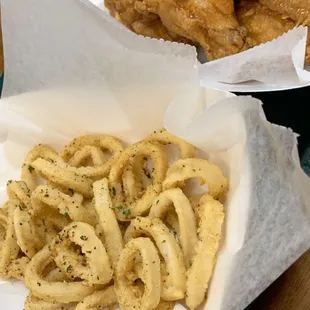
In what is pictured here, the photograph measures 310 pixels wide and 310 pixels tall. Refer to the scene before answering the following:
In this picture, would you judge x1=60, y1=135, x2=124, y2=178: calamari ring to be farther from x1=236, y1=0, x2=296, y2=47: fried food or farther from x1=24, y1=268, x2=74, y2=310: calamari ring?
x1=236, y1=0, x2=296, y2=47: fried food

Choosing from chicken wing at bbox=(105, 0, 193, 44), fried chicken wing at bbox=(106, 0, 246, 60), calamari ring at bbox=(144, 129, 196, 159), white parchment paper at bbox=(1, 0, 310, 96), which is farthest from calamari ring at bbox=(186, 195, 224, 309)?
chicken wing at bbox=(105, 0, 193, 44)

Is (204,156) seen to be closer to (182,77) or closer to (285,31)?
(182,77)

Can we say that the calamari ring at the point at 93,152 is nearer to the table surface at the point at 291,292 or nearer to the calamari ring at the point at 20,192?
the calamari ring at the point at 20,192

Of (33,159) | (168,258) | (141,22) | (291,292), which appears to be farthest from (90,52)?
(291,292)

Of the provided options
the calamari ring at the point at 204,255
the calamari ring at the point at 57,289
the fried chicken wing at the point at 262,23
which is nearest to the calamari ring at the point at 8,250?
the calamari ring at the point at 57,289

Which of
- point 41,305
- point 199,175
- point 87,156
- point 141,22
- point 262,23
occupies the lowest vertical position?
point 41,305

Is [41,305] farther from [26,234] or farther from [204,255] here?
[204,255]
